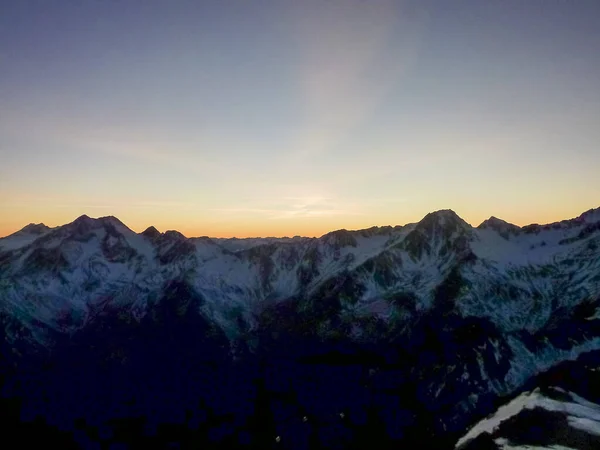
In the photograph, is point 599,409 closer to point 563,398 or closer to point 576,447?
point 563,398

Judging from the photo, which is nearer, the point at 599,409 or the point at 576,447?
the point at 576,447

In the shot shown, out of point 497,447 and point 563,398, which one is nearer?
point 497,447

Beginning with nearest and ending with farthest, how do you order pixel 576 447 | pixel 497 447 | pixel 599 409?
1. pixel 576 447
2. pixel 497 447
3. pixel 599 409

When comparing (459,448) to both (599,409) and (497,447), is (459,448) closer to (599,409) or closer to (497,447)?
(497,447)

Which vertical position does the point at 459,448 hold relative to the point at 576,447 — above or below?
below

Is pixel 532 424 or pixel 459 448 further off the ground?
pixel 532 424

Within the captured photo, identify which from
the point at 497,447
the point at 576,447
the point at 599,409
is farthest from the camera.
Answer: the point at 599,409

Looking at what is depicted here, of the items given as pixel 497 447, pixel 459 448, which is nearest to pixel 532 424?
pixel 497 447

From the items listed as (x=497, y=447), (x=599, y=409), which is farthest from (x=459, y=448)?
(x=599, y=409)

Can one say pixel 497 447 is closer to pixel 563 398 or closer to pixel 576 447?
pixel 576 447

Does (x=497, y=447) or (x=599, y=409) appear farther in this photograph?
(x=599, y=409)
